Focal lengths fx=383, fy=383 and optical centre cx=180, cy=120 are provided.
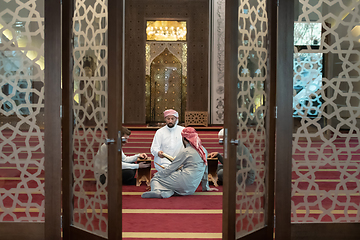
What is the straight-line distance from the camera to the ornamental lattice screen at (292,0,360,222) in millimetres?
2510

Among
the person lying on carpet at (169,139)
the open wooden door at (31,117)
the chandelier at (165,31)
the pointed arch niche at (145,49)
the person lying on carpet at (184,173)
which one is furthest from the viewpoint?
the chandelier at (165,31)

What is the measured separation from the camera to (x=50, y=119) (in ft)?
8.14

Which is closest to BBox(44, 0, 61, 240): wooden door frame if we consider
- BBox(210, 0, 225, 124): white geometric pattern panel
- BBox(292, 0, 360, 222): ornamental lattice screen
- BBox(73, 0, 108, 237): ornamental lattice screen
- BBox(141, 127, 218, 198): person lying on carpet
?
BBox(73, 0, 108, 237): ornamental lattice screen

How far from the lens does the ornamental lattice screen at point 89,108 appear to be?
243 cm

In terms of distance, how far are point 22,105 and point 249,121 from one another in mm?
1490

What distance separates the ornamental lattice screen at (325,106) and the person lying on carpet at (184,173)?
4.69 ft

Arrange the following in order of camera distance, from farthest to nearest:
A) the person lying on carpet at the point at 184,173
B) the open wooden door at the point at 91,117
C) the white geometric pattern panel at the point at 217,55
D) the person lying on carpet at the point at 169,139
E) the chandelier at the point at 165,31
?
1. the chandelier at the point at 165,31
2. the white geometric pattern panel at the point at 217,55
3. the person lying on carpet at the point at 169,139
4. the person lying on carpet at the point at 184,173
5. the open wooden door at the point at 91,117

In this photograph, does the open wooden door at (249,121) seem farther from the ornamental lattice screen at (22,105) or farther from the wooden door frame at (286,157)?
the ornamental lattice screen at (22,105)

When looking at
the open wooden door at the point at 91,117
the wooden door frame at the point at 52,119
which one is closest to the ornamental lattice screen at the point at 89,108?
the open wooden door at the point at 91,117

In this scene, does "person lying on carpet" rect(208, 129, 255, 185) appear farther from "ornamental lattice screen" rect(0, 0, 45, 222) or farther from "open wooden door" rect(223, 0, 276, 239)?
"ornamental lattice screen" rect(0, 0, 45, 222)

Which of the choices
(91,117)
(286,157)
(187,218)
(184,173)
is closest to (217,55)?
(184,173)

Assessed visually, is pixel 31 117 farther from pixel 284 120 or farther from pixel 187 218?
pixel 284 120

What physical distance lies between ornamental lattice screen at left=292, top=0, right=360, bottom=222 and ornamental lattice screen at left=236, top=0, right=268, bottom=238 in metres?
0.21

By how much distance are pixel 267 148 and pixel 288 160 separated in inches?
6.1
